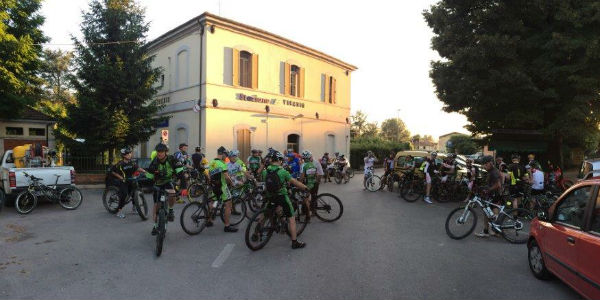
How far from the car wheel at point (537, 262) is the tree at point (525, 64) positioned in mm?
9382

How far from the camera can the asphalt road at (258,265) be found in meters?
4.22

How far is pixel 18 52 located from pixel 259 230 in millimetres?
15910

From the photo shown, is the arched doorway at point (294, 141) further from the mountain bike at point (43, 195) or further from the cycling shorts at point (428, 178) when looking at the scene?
the mountain bike at point (43, 195)

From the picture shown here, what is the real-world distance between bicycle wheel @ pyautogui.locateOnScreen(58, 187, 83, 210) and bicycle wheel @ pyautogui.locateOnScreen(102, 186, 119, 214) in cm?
128

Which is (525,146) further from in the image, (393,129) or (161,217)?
(393,129)

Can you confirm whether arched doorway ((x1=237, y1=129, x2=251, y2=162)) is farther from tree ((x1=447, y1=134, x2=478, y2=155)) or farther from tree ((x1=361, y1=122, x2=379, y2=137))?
tree ((x1=361, y1=122, x2=379, y2=137))

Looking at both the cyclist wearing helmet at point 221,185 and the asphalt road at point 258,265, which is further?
the cyclist wearing helmet at point 221,185

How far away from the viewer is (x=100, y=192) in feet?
43.4

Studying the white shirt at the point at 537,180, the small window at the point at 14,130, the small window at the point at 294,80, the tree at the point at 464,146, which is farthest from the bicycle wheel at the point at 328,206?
the tree at the point at 464,146

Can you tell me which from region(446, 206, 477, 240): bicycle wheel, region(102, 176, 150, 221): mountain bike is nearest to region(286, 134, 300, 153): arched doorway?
region(102, 176, 150, 221): mountain bike

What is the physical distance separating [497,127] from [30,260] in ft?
55.6

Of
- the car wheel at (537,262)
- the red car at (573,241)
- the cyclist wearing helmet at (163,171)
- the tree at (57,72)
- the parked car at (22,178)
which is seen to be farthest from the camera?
the tree at (57,72)

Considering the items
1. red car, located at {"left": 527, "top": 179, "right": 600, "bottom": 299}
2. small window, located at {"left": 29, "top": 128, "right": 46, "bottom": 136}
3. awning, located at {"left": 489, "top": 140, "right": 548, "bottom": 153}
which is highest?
small window, located at {"left": 29, "top": 128, "right": 46, "bottom": 136}

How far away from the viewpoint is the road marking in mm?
5188
